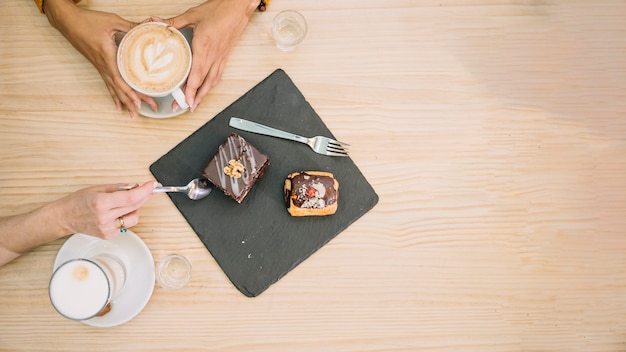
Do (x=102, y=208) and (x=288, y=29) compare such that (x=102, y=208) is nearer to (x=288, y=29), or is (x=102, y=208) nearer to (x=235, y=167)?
(x=235, y=167)

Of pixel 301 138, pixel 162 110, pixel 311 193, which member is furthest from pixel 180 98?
pixel 311 193

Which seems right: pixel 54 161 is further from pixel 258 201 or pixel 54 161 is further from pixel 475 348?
pixel 475 348

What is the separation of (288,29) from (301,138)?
0.40 meters

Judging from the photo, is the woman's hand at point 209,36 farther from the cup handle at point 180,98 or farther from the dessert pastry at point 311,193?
the dessert pastry at point 311,193

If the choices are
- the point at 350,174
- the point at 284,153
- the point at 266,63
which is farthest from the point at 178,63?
the point at 350,174

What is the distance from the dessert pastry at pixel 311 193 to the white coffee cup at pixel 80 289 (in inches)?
23.7

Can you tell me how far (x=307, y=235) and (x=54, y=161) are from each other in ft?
2.89

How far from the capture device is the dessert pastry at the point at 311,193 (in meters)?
1.50

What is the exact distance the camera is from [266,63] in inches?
64.6

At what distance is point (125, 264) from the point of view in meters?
1.52

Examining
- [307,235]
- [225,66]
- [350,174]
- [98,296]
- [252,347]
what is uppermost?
[225,66]

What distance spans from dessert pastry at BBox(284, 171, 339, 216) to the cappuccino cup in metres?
0.48

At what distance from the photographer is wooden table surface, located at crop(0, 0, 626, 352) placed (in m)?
Result: 1.53

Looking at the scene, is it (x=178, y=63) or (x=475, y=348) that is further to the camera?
(x=475, y=348)
